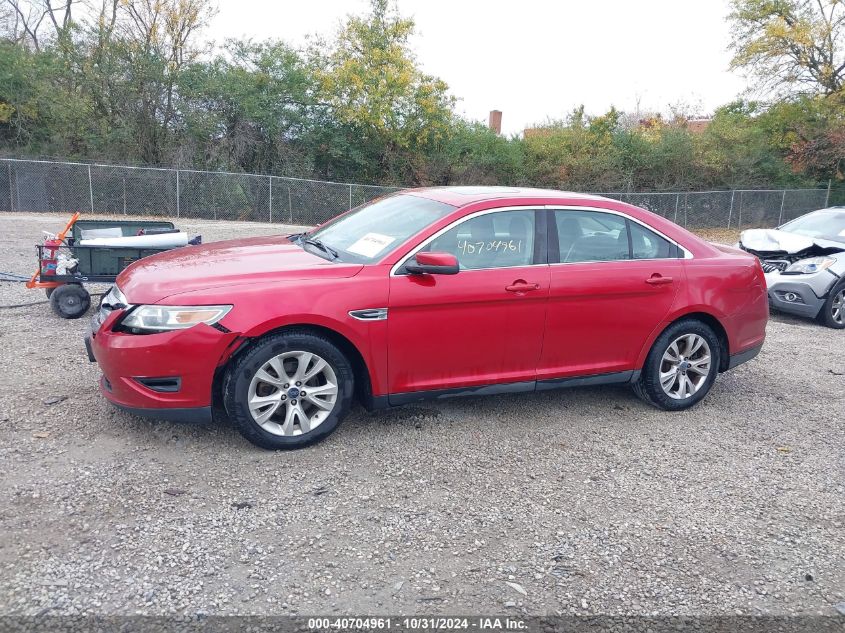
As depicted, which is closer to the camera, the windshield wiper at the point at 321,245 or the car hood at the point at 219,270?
the car hood at the point at 219,270

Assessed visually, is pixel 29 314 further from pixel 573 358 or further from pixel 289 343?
pixel 573 358

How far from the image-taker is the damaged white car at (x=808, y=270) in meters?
8.73

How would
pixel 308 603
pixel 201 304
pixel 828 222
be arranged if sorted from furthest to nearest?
1. pixel 828 222
2. pixel 201 304
3. pixel 308 603

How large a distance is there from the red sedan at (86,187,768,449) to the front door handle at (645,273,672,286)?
1cm

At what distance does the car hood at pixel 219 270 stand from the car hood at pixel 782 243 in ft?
23.9

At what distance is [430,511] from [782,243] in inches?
308

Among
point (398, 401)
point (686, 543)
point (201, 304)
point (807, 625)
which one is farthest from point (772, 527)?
point (201, 304)

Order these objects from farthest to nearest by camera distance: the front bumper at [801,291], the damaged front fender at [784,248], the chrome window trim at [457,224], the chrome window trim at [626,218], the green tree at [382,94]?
1. the green tree at [382,94]
2. the damaged front fender at [784,248]
3. the front bumper at [801,291]
4. the chrome window trim at [626,218]
5. the chrome window trim at [457,224]

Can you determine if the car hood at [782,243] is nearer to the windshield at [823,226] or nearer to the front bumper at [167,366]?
the windshield at [823,226]

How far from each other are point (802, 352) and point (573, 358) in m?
4.08

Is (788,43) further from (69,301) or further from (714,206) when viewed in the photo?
(69,301)

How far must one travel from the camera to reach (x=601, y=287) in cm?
476

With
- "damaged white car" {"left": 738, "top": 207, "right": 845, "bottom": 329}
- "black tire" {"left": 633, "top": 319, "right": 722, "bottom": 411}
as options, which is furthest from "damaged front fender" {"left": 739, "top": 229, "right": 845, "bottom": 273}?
"black tire" {"left": 633, "top": 319, "right": 722, "bottom": 411}

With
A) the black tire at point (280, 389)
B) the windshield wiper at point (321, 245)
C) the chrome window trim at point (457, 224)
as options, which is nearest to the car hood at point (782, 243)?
the chrome window trim at point (457, 224)
